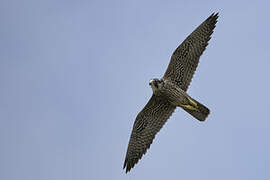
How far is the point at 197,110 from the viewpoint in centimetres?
1437

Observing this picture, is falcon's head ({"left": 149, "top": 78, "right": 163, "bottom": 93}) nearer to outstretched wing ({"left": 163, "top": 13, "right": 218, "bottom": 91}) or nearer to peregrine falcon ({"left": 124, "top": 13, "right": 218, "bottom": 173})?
peregrine falcon ({"left": 124, "top": 13, "right": 218, "bottom": 173})

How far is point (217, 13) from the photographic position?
1480 cm

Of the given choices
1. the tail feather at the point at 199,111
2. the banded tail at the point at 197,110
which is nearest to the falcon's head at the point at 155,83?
the banded tail at the point at 197,110

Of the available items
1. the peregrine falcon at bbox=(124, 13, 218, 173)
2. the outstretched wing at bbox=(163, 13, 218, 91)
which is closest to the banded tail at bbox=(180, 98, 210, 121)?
the peregrine falcon at bbox=(124, 13, 218, 173)

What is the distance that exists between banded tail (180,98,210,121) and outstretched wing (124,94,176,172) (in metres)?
0.66

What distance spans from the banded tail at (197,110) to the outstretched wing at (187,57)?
1.76 feet

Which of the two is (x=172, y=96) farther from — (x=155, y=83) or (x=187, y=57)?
(x=187, y=57)

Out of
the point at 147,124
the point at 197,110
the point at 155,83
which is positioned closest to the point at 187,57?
the point at 155,83

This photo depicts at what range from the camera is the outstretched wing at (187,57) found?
1442 centimetres

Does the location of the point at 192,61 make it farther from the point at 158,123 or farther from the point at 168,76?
the point at 158,123

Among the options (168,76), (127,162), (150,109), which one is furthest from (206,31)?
(127,162)

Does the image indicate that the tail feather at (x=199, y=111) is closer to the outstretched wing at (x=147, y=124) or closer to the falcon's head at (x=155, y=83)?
the outstretched wing at (x=147, y=124)

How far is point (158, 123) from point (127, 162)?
58.5 inches

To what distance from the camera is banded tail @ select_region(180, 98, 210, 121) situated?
14.2 meters
